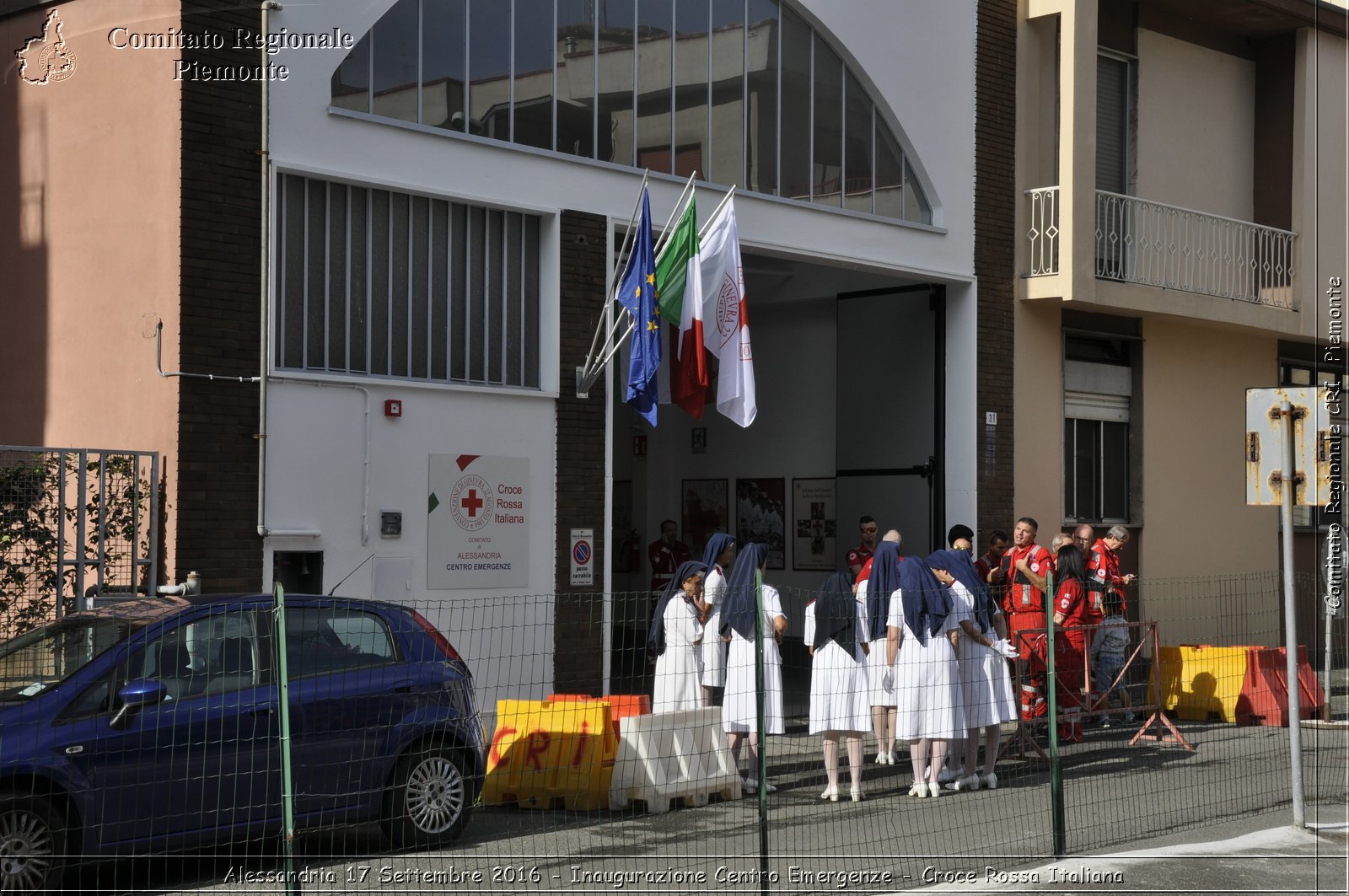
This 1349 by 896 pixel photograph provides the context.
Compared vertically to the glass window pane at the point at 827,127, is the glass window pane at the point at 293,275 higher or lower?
lower

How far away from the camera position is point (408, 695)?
8.88m

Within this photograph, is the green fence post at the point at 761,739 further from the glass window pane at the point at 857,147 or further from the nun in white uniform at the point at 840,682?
the glass window pane at the point at 857,147

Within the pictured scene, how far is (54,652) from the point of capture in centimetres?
823

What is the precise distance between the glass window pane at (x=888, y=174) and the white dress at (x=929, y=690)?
726 centimetres

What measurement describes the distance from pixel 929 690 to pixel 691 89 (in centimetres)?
699

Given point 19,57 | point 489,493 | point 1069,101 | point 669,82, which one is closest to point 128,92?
point 19,57

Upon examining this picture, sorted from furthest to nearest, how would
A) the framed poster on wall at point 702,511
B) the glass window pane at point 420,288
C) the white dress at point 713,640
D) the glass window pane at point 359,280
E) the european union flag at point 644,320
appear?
the framed poster on wall at point 702,511, the european union flag at point 644,320, the glass window pane at point 420,288, the glass window pane at point 359,280, the white dress at point 713,640

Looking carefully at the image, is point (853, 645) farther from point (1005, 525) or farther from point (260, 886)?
point (1005, 525)

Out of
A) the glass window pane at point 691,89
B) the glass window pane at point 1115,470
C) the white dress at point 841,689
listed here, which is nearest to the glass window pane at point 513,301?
the glass window pane at point 691,89

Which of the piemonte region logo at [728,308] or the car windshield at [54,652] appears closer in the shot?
the car windshield at [54,652]

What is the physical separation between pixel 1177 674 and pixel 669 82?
8031mm

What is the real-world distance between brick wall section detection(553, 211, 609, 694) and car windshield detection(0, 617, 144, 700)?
5555 mm

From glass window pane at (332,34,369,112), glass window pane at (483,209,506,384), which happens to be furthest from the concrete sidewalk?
glass window pane at (332,34,369,112)

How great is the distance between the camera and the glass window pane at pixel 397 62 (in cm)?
1250
